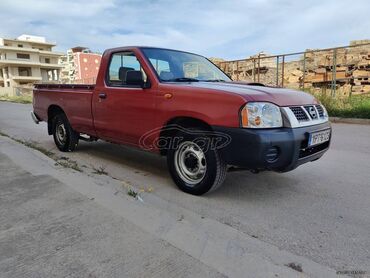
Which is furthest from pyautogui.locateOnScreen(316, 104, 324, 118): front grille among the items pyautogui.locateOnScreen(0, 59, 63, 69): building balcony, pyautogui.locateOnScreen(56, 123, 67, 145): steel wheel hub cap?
pyautogui.locateOnScreen(0, 59, 63, 69): building balcony

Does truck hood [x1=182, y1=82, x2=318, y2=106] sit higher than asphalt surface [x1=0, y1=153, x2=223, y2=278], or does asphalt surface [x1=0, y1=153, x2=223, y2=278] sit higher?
truck hood [x1=182, y1=82, x2=318, y2=106]

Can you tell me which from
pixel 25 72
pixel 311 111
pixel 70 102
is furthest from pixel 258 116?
pixel 25 72

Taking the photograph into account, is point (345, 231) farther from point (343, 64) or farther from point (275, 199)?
point (343, 64)

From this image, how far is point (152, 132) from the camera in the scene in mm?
4277

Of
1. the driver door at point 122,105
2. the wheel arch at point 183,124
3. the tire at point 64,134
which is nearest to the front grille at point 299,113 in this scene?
the wheel arch at point 183,124

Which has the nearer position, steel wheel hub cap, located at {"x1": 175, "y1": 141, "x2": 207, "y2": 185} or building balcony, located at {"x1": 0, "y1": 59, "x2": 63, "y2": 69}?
steel wheel hub cap, located at {"x1": 175, "y1": 141, "x2": 207, "y2": 185}

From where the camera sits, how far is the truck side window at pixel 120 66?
4.70 meters

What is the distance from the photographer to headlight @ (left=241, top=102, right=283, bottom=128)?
3.33 metres

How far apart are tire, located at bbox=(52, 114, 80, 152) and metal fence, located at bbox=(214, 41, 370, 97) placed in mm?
9873

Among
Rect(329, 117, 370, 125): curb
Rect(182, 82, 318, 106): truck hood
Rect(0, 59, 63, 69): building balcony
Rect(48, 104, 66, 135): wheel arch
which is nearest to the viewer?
Rect(182, 82, 318, 106): truck hood

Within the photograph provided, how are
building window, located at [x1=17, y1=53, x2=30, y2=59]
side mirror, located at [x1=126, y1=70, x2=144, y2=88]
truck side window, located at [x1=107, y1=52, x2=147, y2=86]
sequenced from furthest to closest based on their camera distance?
1. building window, located at [x1=17, y1=53, x2=30, y2=59]
2. truck side window, located at [x1=107, y1=52, x2=147, y2=86]
3. side mirror, located at [x1=126, y1=70, x2=144, y2=88]

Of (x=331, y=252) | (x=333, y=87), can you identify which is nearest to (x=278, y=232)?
(x=331, y=252)

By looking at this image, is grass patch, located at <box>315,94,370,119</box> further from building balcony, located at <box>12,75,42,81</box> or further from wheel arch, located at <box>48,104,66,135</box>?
building balcony, located at <box>12,75,42,81</box>

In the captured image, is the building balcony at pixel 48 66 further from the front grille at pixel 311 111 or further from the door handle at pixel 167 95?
the front grille at pixel 311 111
